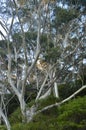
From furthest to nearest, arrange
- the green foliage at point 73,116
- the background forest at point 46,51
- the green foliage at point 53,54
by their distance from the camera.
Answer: the green foliage at point 53,54, the background forest at point 46,51, the green foliage at point 73,116

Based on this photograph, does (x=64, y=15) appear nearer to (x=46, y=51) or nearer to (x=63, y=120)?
(x=46, y=51)

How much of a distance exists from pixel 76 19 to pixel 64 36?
1600mm

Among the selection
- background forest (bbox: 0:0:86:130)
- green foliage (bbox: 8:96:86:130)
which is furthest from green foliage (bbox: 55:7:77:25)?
green foliage (bbox: 8:96:86:130)

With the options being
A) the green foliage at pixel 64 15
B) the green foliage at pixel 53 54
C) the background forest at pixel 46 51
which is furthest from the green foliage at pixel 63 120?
the green foliage at pixel 64 15

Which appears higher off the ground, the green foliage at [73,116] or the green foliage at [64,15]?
the green foliage at [64,15]

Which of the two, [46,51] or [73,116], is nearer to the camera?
[73,116]

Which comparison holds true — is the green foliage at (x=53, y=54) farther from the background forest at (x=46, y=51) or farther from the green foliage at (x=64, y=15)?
the green foliage at (x=64, y=15)

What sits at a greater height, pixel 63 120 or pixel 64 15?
pixel 64 15

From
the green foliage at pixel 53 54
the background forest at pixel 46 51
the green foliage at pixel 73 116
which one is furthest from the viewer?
the green foliage at pixel 53 54

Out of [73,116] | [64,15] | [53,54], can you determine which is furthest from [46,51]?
[73,116]

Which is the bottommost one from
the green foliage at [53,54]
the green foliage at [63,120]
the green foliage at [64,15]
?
the green foliage at [63,120]

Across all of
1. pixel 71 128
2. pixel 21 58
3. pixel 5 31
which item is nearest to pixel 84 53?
pixel 21 58

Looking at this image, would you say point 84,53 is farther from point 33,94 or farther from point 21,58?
point 33,94

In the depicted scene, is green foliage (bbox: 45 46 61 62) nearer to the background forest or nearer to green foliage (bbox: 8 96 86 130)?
the background forest
